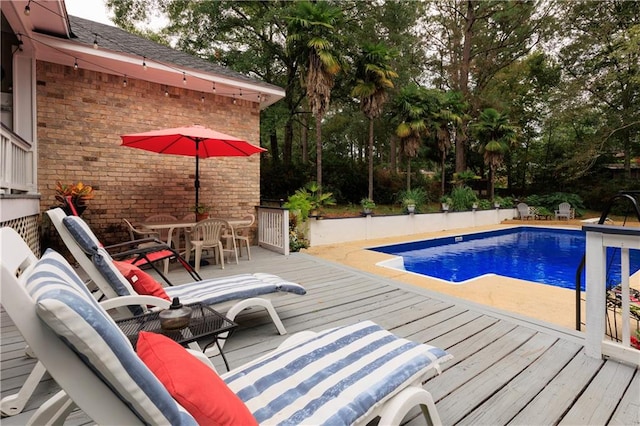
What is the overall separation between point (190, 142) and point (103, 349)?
540 centimetres

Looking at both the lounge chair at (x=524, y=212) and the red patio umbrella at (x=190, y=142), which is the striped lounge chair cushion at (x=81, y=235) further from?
the lounge chair at (x=524, y=212)

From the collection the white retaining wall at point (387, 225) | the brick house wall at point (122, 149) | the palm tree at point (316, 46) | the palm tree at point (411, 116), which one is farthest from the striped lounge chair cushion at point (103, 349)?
the palm tree at point (411, 116)

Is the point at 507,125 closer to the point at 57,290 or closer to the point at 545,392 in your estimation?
the point at 545,392

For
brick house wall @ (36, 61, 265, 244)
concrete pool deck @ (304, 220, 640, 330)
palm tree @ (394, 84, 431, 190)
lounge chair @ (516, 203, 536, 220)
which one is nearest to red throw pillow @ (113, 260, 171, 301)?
concrete pool deck @ (304, 220, 640, 330)

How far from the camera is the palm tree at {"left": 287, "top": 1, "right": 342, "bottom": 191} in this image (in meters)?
9.40

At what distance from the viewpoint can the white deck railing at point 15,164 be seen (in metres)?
3.40

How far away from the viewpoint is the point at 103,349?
79 cm

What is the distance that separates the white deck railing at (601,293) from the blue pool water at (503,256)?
4586mm

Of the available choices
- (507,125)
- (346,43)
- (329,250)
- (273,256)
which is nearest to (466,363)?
(273,256)

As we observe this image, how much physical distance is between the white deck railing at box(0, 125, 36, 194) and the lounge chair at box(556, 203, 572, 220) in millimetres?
20998

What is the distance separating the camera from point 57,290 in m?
0.79

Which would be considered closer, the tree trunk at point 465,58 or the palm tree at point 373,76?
the palm tree at point 373,76

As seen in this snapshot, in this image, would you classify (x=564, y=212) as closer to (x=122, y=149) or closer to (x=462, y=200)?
(x=462, y=200)

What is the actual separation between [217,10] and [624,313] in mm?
15024
